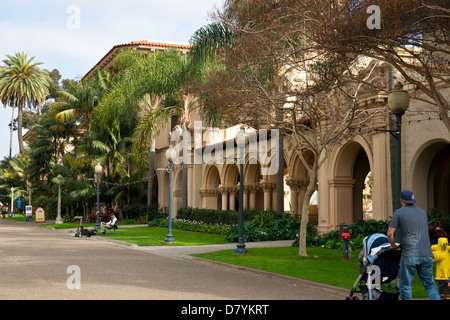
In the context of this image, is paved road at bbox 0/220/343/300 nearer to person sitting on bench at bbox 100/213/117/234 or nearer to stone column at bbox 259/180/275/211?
person sitting on bench at bbox 100/213/117/234

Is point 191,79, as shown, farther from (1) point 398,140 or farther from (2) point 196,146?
(1) point 398,140

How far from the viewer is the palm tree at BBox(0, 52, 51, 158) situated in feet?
255

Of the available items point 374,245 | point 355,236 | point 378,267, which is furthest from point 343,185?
point 378,267

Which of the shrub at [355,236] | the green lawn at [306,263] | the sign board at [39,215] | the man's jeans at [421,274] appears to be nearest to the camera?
the man's jeans at [421,274]

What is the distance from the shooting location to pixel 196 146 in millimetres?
38188

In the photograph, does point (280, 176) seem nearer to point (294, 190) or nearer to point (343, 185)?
point (343, 185)

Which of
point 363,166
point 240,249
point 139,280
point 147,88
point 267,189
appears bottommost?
point 139,280

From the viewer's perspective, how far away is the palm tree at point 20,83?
7769cm

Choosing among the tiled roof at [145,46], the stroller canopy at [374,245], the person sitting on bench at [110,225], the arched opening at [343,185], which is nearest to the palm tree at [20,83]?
the tiled roof at [145,46]

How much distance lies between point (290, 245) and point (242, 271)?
7.51 meters

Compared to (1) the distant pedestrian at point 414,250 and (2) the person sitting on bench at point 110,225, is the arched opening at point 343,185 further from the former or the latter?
(1) the distant pedestrian at point 414,250

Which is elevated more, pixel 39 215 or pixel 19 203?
pixel 19 203

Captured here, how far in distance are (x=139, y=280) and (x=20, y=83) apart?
72076 mm

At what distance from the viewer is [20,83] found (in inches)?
3066
